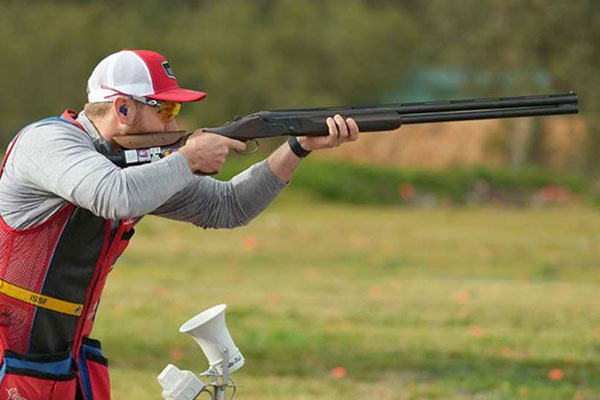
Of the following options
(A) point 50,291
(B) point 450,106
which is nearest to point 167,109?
(A) point 50,291

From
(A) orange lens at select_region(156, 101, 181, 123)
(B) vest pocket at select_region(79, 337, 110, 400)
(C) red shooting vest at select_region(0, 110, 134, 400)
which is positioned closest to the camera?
(C) red shooting vest at select_region(0, 110, 134, 400)

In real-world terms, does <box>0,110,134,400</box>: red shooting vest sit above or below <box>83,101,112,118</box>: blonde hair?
below

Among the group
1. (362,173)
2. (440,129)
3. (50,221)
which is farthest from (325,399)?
(440,129)

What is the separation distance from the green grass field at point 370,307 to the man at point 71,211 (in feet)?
12.6

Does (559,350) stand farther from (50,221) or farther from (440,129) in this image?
(440,129)

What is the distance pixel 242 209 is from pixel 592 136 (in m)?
30.2

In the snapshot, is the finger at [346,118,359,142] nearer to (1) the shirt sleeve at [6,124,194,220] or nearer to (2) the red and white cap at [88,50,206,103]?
(2) the red and white cap at [88,50,206,103]

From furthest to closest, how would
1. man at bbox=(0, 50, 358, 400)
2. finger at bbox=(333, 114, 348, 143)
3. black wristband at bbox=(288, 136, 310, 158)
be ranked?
black wristband at bbox=(288, 136, 310, 158) < finger at bbox=(333, 114, 348, 143) < man at bbox=(0, 50, 358, 400)

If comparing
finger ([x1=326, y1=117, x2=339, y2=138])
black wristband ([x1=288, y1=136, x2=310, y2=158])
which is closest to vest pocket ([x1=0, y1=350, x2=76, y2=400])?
black wristband ([x1=288, y1=136, x2=310, y2=158])

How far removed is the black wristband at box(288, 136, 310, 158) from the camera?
18.7 feet

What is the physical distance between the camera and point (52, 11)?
41844 mm

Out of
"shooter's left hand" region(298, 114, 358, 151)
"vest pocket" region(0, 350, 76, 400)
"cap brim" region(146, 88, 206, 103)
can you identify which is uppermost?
"shooter's left hand" region(298, 114, 358, 151)

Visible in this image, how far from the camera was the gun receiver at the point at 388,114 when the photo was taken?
5430 millimetres

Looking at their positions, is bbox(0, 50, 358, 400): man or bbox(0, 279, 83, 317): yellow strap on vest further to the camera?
bbox(0, 279, 83, 317): yellow strap on vest
